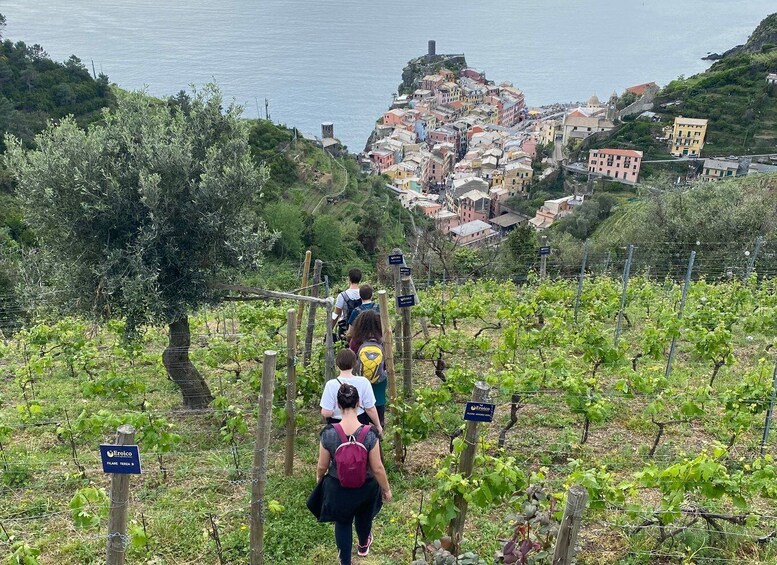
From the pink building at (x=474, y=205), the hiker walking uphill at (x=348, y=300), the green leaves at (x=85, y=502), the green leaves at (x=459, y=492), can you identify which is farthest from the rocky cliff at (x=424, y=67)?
the green leaves at (x=85, y=502)

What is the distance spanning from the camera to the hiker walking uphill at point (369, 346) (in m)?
5.56

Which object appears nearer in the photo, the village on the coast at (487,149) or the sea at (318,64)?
the village on the coast at (487,149)

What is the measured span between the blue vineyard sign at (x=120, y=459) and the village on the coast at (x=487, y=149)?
61306 mm

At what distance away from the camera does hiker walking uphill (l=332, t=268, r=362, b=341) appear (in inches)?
268

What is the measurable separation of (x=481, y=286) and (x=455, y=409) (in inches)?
280

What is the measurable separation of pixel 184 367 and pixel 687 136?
86318 mm

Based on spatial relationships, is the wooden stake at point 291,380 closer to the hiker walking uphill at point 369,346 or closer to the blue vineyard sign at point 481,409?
the hiker walking uphill at point 369,346

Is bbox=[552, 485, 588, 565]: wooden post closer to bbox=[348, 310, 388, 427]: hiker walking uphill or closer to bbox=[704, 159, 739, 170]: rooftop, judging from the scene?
bbox=[348, 310, 388, 427]: hiker walking uphill

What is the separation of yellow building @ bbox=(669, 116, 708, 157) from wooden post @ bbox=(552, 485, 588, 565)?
281 ft

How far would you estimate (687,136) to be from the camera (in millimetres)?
78938

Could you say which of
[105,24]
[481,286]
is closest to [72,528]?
[481,286]

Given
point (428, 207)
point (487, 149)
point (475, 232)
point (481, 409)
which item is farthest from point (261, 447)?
point (487, 149)

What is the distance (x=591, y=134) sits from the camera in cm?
9219

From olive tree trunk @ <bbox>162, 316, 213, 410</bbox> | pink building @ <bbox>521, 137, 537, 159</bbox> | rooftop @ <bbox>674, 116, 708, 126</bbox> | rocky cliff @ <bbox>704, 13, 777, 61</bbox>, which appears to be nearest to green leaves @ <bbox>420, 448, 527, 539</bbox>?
olive tree trunk @ <bbox>162, 316, 213, 410</bbox>
